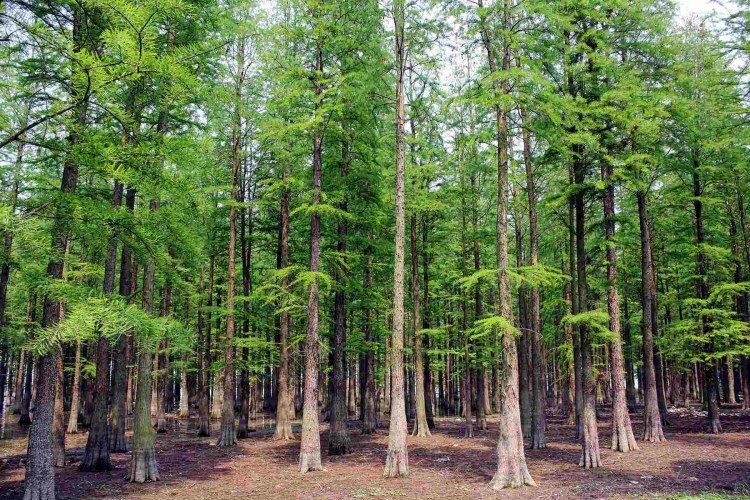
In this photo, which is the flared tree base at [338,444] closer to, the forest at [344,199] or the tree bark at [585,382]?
the forest at [344,199]

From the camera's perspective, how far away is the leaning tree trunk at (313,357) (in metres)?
16.6

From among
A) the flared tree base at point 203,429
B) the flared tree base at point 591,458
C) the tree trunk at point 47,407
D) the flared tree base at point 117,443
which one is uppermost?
the tree trunk at point 47,407

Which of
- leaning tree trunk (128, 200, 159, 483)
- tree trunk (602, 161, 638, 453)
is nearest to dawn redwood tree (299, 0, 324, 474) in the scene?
leaning tree trunk (128, 200, 159, 483)

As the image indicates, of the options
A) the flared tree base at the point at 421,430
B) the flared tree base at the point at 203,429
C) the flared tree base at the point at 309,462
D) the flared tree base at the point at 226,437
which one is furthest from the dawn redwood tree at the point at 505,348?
the flared tree base at the point at 203,429

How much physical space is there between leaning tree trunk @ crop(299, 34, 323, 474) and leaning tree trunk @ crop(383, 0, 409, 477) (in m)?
2.54

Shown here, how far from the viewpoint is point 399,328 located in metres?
16.2

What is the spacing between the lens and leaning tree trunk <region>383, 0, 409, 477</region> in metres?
15.3

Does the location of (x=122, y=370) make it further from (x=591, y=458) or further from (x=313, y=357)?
(x=591, y=458)

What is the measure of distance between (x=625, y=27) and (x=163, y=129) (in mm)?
16723

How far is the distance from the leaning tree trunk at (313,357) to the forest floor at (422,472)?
24.8 inches

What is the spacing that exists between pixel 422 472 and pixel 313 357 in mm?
5267

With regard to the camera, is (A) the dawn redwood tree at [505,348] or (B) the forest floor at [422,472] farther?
(A) the dawn redwood tree at [505,348]

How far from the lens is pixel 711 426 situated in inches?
938

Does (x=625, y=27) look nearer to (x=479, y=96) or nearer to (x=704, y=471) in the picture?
(x=479, y=96)
